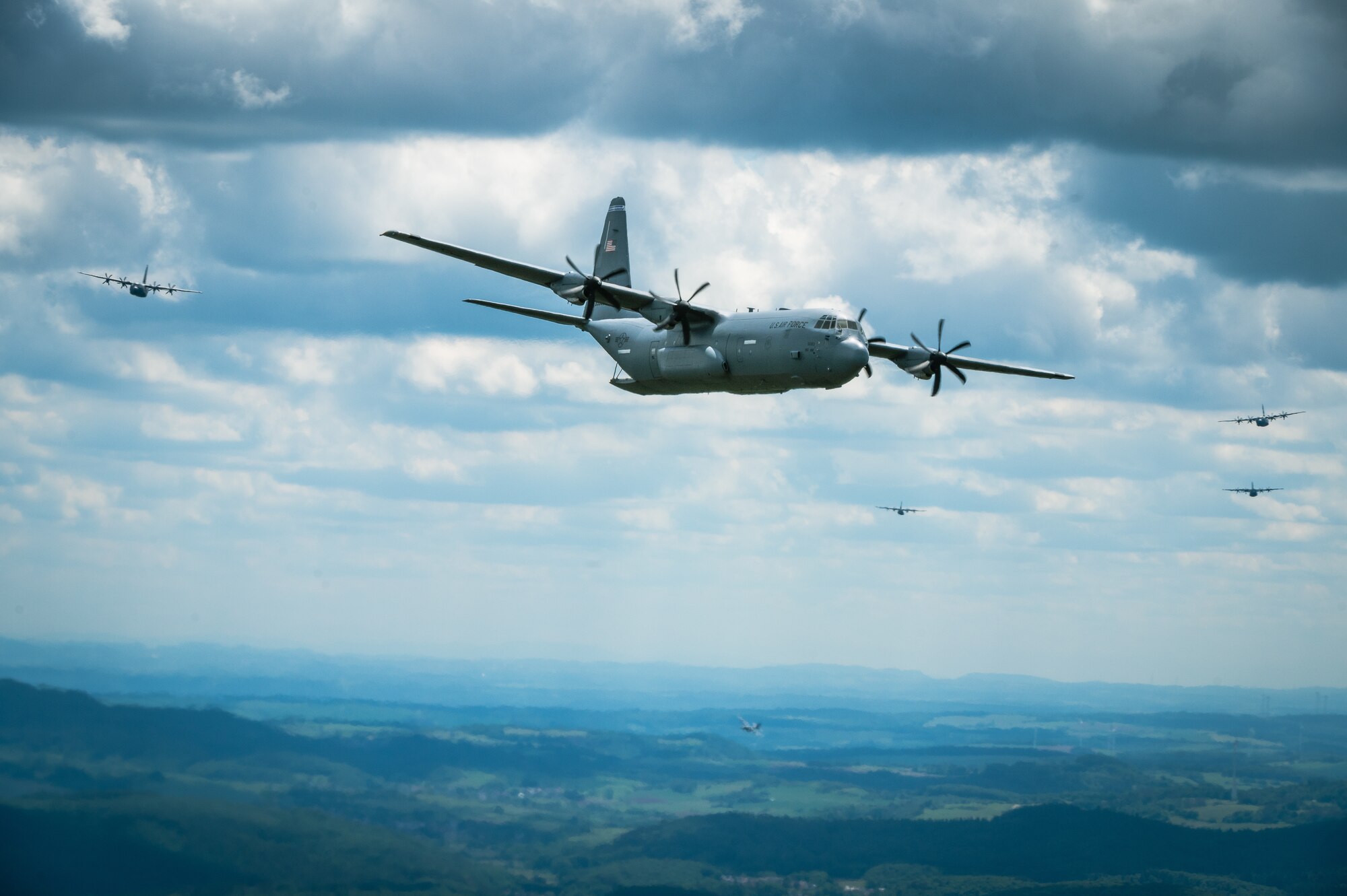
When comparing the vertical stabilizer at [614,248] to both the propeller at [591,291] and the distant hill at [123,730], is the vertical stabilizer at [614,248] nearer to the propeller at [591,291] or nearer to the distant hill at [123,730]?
the propeller at [591,291]

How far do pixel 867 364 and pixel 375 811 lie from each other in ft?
342

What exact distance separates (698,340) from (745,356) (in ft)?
10.5

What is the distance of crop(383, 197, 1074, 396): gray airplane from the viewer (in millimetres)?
60312

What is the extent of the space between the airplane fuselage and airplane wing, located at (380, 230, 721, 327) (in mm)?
760

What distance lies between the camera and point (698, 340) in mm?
64188

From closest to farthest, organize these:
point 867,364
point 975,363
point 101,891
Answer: point 867,364 < point 975,363 < point 101,891

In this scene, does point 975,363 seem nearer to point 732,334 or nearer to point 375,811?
point 732,334

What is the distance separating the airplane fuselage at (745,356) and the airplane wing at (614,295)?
76 centimetres

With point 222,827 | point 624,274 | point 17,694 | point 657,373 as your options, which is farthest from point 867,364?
point 17,694

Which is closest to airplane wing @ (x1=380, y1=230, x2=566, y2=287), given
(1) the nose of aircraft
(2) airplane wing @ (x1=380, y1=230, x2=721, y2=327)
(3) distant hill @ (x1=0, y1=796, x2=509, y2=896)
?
(2) airplane wing @ (x1=380, y1=230, x2=721, y2=327)

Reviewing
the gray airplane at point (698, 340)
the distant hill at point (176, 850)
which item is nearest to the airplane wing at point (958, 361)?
the gray airplane at point (698, 340)

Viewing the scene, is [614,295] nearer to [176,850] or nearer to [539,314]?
[539,314]

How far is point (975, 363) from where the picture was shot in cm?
7338

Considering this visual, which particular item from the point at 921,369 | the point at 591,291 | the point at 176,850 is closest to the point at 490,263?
the point at 591,291
